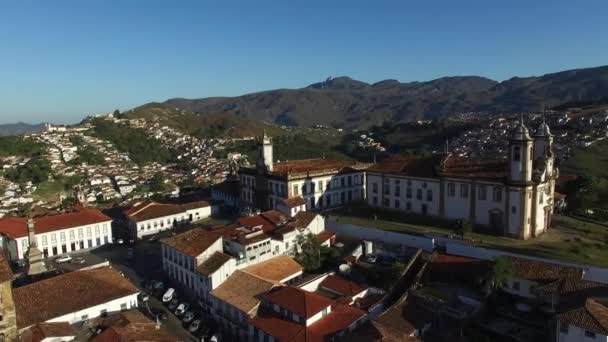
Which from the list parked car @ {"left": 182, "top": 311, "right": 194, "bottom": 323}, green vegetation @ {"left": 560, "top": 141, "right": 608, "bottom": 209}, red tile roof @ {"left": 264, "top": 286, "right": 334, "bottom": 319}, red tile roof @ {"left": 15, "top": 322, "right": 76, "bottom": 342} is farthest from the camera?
green vegetation @ {"left": 560, "top": 141, "right": 608, "bottom": 209}

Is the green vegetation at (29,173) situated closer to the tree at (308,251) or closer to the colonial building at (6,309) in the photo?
the tree at (308,251)

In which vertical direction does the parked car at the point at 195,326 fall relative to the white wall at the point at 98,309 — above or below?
below

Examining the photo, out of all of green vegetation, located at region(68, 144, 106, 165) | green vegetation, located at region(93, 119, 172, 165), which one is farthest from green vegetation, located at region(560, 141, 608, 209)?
green vegetation, located at region(68, 144, 106, 165)

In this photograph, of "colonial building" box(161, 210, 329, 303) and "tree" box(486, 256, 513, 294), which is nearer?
"tree" box(486, 256, 513, 294)

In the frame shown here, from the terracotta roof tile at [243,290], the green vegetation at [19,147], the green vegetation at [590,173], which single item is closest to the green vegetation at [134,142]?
the green vegetation at [19,147]

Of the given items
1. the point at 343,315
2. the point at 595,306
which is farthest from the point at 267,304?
the point at 595,306

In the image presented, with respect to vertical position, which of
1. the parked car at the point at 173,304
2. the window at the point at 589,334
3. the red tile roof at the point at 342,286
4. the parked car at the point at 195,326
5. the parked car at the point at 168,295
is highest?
the window at the point at 589,334

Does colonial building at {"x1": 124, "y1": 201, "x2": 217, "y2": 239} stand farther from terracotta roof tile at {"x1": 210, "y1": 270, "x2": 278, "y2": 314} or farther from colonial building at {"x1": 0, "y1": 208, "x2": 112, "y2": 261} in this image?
terracotta roof tile at {"x1": 210, "y1": 270, "x2": 278, "y2": 314}
